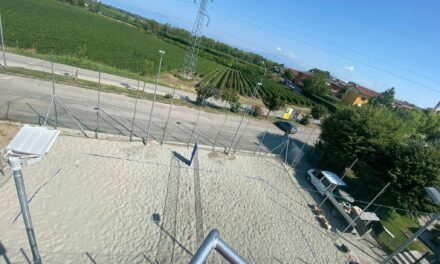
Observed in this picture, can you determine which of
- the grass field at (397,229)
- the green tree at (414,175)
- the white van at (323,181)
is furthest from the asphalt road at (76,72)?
the grass field at (397,229)

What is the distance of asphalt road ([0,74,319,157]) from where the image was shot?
1541 cm

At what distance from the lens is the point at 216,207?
12.5 m

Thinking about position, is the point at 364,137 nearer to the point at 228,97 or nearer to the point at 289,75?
the point at 228,97

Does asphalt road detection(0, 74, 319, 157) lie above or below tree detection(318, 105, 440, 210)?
below

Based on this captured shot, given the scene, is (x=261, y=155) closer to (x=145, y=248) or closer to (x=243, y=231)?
(x=243, y=231)

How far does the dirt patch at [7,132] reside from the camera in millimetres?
11992

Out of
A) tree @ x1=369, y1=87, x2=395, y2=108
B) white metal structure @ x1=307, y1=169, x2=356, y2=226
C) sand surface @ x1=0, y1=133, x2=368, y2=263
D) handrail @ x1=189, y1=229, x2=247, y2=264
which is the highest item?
handrail @ x1=189, y1=229, x2=247, y2=264

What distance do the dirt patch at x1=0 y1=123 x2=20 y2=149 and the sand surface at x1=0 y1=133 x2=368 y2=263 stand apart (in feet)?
6.49

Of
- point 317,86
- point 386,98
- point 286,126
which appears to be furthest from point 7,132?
point 386,98

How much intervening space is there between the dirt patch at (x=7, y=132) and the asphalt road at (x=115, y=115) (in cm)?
83

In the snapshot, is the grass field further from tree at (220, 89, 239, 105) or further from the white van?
tree at (220, 89, 239, 105)

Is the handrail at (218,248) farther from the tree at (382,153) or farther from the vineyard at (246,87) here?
the vineyard at (246,87)

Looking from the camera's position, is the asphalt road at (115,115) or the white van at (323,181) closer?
the asphalt road at (115,115)

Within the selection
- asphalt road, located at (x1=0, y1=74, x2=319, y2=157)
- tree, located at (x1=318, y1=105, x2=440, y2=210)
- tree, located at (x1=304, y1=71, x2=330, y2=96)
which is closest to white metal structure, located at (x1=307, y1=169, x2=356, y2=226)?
tree, located at (x1=318, y1=105, x2=440, y2=210)
